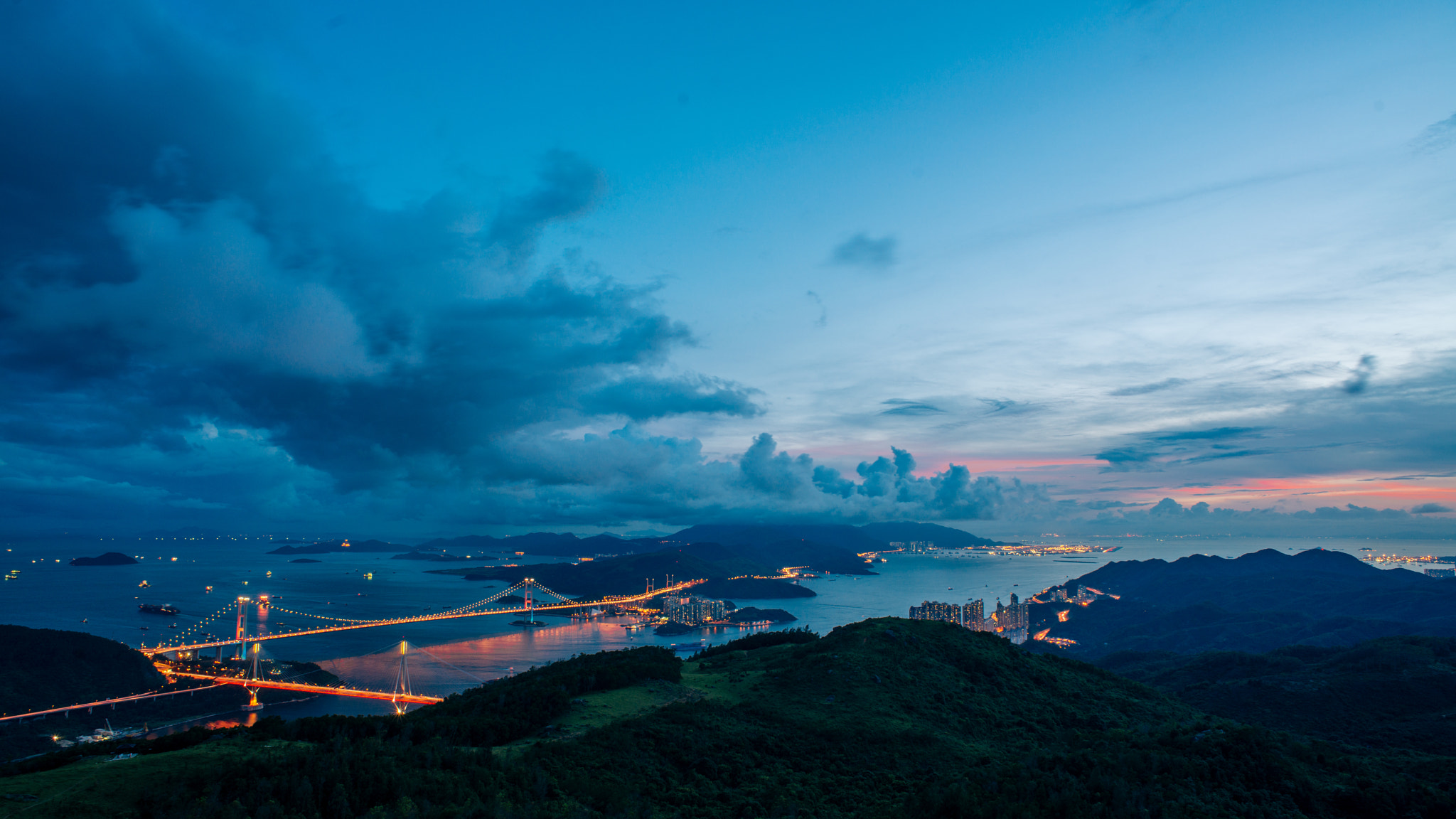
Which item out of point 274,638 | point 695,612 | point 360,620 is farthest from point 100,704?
point 695,612

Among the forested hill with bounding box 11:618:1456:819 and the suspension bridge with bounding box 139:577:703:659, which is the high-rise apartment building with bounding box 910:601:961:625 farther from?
the forested hill with bounding box 11:618:1456:819

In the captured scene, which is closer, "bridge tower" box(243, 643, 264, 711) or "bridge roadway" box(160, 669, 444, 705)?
"bridge roadway" box(160, 669, 444, 705)

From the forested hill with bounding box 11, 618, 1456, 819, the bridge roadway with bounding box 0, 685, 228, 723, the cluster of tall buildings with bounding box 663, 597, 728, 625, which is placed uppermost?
the forested hill with bounding box 11, 618, 1456, 819

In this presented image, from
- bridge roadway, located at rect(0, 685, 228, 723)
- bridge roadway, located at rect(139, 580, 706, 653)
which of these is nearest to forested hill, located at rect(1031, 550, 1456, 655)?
bridge roadway, located at rect(139, 580, 706, 653)

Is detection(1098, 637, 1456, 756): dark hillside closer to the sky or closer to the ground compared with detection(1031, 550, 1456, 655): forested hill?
closer to the sky

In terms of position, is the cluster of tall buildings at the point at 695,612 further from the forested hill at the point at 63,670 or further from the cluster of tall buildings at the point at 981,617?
the forested hill at the point at 63,670

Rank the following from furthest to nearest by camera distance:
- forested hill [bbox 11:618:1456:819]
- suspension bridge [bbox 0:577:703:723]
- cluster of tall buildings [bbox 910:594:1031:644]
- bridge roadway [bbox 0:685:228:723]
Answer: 1. cluster of tall buildings [bbox 910:594:1031:644]
2. suspension bridge [bbox 0:577:703:723]
3. bridge roadway [bbox 0:685:228:723]
4. forested hill [bbox 11:618:1456:819]

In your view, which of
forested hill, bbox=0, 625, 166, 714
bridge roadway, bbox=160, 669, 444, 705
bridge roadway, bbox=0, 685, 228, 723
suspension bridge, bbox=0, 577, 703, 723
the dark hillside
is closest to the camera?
the dark hillside

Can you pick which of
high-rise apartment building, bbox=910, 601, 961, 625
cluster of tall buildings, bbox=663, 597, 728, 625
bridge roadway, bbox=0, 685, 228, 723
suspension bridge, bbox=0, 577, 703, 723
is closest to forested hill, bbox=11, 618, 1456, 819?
suspension bridge, bbox=0, 577, 703, 723
